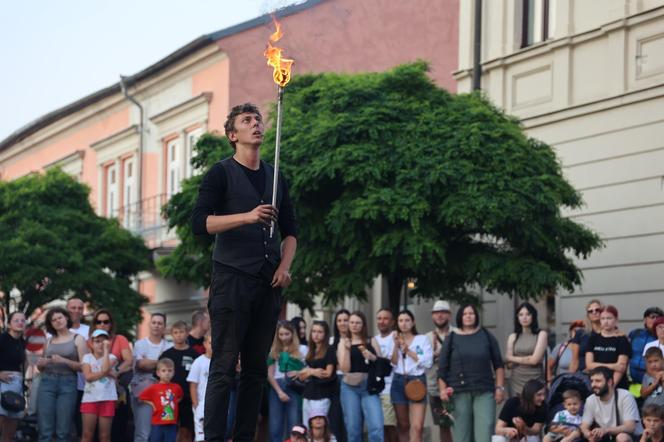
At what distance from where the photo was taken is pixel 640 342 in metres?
16.1

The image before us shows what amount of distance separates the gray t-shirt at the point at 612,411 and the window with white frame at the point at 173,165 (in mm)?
26846

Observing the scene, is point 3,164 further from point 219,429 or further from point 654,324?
point 219,429

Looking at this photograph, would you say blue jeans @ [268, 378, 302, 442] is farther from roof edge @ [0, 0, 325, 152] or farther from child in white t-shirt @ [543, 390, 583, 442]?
roof edge @ [0, 0, 325, 152]

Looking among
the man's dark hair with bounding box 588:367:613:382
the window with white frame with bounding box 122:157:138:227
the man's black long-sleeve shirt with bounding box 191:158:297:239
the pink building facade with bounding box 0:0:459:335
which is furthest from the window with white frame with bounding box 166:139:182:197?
the man's black long-sleeve shirt with bounding box 191:158:297:239

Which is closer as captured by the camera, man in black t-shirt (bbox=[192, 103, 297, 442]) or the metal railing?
man in black t-shirt (bbox=[192, 103, 297, 442])

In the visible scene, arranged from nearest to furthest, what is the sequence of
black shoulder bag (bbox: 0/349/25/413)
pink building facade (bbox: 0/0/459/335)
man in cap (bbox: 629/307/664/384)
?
man in cap (bbox: 629/307/664/384), black shoulder bag (bbox: 0/349/25/413), pink building facade (bbox: 0/0/459/335)

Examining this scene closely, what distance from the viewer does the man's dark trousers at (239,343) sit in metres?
8.95

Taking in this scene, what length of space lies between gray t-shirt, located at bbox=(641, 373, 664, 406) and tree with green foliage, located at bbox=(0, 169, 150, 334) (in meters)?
17.6

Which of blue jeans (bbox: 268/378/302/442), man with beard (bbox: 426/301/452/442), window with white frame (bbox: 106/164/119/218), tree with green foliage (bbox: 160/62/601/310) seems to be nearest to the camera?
man with beard (bbox: 426/301/452/442)

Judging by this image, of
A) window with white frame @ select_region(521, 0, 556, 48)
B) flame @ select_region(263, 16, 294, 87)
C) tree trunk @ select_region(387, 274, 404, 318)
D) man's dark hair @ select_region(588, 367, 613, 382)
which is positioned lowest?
man's dark hair @ select_region(588, 367, 613, 382)

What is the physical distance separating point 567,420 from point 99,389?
5223 mm

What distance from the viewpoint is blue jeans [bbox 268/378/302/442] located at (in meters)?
17.6

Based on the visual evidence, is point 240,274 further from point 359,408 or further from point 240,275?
point 359,408

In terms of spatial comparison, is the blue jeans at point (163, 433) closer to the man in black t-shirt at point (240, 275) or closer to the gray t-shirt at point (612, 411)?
the gray t-shirt at point (612, 411)
